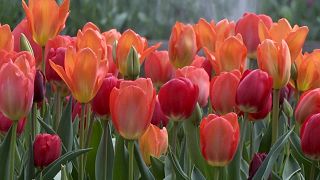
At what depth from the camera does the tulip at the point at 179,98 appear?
1.40m

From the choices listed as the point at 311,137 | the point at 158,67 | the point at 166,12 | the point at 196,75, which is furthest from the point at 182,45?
the point at 166,12

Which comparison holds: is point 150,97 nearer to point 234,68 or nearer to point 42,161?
point 42,161

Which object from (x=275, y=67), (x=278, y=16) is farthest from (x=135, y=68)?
(x=278, y=16)

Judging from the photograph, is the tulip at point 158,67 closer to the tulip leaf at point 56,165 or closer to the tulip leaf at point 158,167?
the tulip leaf at point 158,167

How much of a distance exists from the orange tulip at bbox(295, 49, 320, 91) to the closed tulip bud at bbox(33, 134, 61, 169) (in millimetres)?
540

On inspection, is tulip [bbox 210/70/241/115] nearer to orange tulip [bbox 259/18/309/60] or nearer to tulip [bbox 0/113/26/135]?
orange tulip [bbox 259/18/309/60]

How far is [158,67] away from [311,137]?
488 millimetres

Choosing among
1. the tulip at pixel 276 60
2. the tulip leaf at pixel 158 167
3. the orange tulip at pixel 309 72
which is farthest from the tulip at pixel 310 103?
the tulip leaf at pixel 158 167

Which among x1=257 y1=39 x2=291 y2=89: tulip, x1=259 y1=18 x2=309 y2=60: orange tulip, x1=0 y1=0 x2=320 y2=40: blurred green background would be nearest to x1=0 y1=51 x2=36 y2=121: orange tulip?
x1=257 y1=39 x2=291 y2=89: tulip

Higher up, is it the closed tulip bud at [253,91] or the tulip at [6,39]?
the tulip at [6,39]

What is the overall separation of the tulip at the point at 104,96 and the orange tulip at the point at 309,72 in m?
0.43

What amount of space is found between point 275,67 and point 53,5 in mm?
429

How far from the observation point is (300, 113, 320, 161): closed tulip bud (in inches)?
53.9

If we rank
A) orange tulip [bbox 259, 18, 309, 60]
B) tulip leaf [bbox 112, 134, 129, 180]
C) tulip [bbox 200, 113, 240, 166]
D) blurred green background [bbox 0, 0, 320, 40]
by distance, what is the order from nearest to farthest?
1. tulip [bbox 200, 113, 240, 166]
2. tulip leaf [bbox 112, 134, 129, 180]
3. orange tulip [bbox 259, 18, 309, 60]
4. blurred green background [bbox 0, 0, 320, 40]
